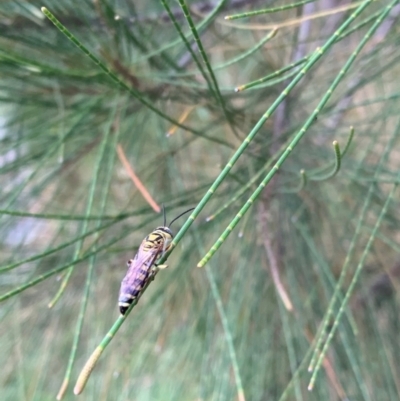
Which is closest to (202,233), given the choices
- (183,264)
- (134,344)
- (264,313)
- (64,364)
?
(183,264)

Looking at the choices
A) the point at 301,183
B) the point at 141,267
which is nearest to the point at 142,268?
the point at 141,267

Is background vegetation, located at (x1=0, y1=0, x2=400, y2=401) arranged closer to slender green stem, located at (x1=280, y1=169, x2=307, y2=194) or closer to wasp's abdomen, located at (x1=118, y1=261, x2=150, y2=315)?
slender green stem, located at (x1=280, y1=169, x2=307, y2=194)

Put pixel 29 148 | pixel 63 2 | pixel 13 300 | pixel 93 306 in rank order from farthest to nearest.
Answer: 1. pixel 93 306
2. pixel 29 148
3. pixel 13 300
4. pixel 63 2

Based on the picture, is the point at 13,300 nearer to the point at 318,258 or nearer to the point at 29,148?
the point at 29,148

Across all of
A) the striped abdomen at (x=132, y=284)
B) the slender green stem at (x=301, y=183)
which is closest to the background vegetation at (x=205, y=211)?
the slender green stem at (x=301, y=183)

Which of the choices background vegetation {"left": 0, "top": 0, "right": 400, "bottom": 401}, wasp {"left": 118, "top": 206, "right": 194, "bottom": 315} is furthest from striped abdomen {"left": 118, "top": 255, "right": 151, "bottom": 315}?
background vegetation {"left": 0, "top": 0, "right": 400, "bottom": 401}

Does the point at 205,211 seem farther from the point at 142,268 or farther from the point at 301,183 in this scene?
the point at 142,268

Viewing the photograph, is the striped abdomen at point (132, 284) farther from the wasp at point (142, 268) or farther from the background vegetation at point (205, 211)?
the background vegetation at point (205, 211)
